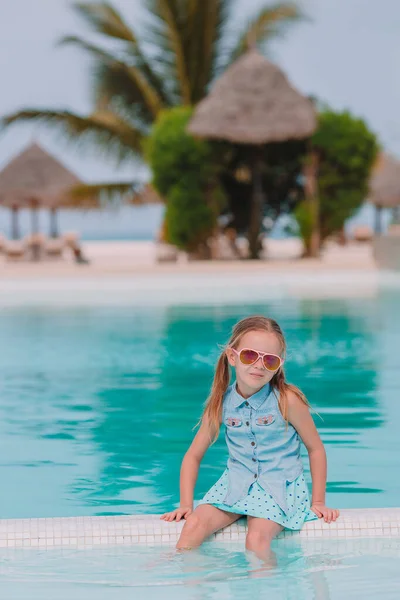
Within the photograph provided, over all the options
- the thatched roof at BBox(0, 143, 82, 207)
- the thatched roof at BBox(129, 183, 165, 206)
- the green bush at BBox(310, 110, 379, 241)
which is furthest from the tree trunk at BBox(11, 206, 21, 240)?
the green bush at BBox(310, 110, 379, 241)

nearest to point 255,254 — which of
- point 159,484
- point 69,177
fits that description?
point 69,177

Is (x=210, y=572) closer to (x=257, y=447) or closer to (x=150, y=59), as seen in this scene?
(x=257, y=447)

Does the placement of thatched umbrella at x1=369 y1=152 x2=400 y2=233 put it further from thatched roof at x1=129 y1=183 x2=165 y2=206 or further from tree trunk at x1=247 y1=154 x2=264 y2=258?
tree trunk at x1=247 y1=154 x2=264 y2=258

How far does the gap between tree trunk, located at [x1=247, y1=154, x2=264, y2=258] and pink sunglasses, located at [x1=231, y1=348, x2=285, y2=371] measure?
57.0ft

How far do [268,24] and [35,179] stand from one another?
268 inches

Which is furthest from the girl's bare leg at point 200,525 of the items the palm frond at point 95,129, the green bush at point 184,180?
the palm frond at point 95,129

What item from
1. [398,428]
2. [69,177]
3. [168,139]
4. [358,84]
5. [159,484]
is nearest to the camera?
[159,484]

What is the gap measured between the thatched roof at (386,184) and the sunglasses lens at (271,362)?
3170 centimetres

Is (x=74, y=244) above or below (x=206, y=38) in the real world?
below

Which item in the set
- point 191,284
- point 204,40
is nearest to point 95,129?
point 204,40

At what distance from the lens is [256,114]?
20641 millimetres

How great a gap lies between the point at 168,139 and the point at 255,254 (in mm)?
2679

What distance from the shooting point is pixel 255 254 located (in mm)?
21250

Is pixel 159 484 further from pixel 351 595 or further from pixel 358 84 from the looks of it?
pixel 358 84
